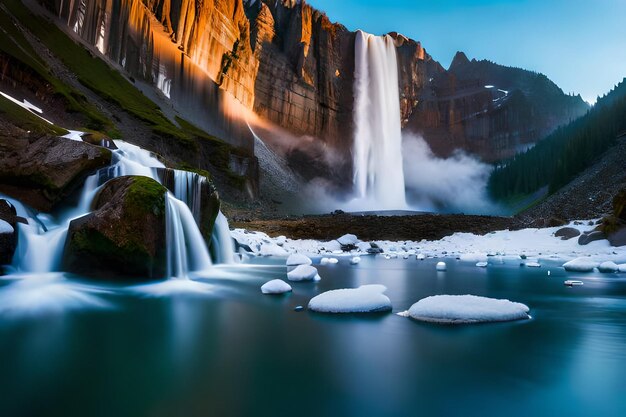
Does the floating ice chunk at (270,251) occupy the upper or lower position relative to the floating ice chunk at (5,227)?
lower

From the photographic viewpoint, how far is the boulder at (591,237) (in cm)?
1802

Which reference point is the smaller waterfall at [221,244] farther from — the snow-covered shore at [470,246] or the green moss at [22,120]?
the green moss at [22,120]

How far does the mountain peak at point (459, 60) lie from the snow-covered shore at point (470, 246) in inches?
3872

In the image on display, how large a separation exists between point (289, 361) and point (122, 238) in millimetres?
5285

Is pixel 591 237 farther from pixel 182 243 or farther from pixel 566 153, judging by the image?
pixel 566 153

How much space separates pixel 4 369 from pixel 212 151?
156 feet

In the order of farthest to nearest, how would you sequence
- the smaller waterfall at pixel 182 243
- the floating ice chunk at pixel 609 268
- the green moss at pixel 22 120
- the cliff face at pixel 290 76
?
1. the cliff face at pixel 290 76
2. the green moss at pixel 22 120
3. the floating ice chunk at pixel 609 268
4. the smaller waterfall at pixel 182 243

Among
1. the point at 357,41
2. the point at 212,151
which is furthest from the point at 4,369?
the point at 357,41

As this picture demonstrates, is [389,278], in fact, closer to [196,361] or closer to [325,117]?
[196,361]

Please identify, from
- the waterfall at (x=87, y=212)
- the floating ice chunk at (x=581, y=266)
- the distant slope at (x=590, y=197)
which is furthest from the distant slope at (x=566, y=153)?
the waterfall at (x=87, y=212)

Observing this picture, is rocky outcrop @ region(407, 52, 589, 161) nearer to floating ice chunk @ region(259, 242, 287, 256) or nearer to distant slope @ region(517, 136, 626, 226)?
distant slope @ region(517, 136, 626, 226)

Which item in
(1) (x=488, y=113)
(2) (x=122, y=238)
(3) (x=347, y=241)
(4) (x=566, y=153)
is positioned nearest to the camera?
(2) (x=122, y=238)

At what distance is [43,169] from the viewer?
8961mm

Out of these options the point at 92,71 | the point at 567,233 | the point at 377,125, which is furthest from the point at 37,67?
the point at 377,125
